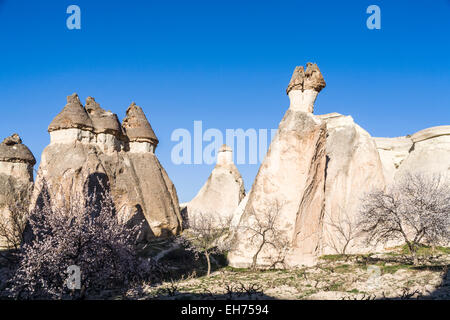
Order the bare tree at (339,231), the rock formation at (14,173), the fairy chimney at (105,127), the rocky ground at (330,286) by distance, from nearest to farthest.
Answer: the rocky ground at (330,286) < the bare tree at (339,231) < the fairy chimney at (105,127) < the rock formation at (14,173)

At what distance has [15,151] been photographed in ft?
90.5

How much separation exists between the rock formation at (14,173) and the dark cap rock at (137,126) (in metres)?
7.63

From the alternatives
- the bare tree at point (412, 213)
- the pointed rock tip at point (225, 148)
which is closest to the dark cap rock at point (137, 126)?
the pointed rock tip at point (225, 148)

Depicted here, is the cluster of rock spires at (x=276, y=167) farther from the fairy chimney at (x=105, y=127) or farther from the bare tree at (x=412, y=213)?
the bare tree at (x=412, y=213)

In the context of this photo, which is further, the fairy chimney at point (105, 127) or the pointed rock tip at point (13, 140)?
the pointed rock tip at point (13, 140)

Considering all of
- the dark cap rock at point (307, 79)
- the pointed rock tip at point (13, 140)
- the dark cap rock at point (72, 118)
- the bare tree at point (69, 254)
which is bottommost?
the bare tree at point (69, 254)

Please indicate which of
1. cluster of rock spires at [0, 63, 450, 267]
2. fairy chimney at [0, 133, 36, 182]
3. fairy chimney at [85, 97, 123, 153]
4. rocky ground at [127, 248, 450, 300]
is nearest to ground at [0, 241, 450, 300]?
rocky ground at [127, 248, 450, 300]

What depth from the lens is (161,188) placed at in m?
27.6

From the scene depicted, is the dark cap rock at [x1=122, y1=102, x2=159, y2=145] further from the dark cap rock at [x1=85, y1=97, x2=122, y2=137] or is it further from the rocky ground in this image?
the rocky ground

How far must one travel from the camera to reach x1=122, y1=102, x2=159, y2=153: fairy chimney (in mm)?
29016

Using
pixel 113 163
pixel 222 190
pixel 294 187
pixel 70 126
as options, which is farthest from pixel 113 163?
pixel 222 190

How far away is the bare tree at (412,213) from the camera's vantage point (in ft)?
46.3

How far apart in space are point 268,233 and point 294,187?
2695mm

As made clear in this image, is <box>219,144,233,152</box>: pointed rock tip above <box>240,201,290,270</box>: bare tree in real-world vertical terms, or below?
above
